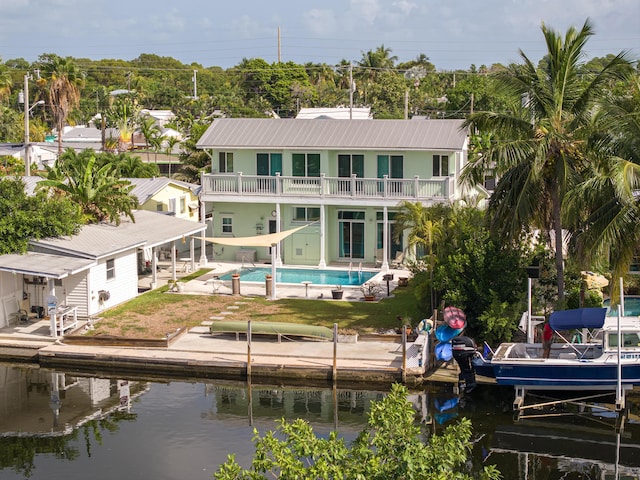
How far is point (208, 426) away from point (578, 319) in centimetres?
1013

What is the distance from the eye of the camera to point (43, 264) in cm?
2941

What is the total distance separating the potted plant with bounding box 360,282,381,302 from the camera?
111 ft

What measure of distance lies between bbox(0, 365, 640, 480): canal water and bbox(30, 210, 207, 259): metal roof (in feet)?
16.3

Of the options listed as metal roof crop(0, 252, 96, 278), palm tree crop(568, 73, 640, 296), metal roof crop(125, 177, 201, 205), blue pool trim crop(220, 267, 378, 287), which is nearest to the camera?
palm tree crop(568, 73, 640, 296)

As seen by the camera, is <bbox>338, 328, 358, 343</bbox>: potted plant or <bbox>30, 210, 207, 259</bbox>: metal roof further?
<bbox>30, 210, 207, 259</bbox>: metal roof

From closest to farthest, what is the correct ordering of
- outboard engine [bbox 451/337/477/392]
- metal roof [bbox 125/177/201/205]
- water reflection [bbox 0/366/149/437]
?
1. water reflection [bbox 0/366/149/437]
2. outboard engine [bbox 451/337/477/392]
3. metal roof [bbox 125/177/201/205]

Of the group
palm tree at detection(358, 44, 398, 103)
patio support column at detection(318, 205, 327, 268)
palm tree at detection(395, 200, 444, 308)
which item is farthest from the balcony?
palm tree at detection(358, 44, 398, 103)

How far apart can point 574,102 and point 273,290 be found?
44.1 feet

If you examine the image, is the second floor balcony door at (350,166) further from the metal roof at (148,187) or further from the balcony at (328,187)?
the metal roof at (148,187)

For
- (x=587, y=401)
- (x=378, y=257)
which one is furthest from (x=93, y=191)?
(x=587, y=401)

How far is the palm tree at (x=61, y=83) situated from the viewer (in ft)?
197

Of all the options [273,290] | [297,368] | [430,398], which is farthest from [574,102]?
[273,290]

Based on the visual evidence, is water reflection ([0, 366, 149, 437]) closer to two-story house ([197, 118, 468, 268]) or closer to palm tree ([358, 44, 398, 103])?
two-story house ([197, 118, 468, 268])

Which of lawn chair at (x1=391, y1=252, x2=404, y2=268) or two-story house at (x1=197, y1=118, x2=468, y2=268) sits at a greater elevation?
two-story house at (x1=197, y1=118, x2=468, y2=268)
